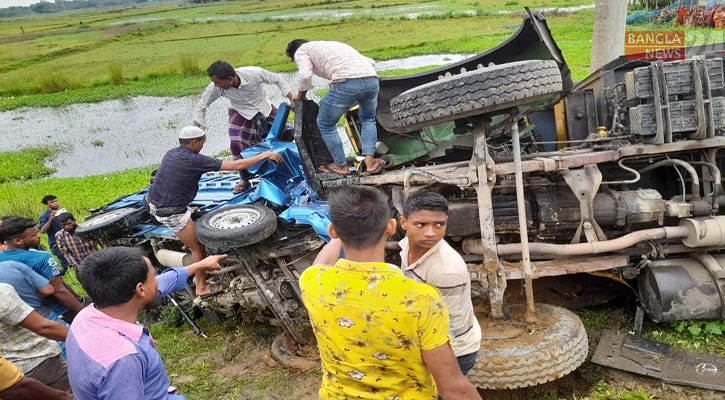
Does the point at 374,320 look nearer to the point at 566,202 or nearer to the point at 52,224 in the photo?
the point at 566,202

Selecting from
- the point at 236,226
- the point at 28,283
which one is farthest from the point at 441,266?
the point at 28,283

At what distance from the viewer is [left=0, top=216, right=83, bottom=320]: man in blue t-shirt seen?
137 inches

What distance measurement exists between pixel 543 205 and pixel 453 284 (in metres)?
1.59

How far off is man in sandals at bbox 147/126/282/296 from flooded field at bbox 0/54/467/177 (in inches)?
508

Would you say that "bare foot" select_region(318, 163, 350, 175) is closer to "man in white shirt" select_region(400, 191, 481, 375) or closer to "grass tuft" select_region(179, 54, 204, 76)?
"man in white shirt" select_region(400, 191, 481, 375)

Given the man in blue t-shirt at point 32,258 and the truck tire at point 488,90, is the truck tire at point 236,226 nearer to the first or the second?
the man in blue t-shirt at point 32,258

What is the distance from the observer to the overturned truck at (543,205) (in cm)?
309

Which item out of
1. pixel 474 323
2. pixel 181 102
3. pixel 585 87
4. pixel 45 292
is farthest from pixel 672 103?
pixel 181 102

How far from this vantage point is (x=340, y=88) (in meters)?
4.27

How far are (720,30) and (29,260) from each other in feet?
75.2

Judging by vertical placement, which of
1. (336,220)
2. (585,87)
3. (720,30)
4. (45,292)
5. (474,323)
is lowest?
(720,30)

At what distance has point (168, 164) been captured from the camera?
4.42 meters

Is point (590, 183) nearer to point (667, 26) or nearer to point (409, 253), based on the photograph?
point (409, 253)

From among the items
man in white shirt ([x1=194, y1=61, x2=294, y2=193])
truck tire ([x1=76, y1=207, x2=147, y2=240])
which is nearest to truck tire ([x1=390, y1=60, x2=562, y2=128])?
man in white shirt ([x1=194, y1=61, x2=294, y2=193])
